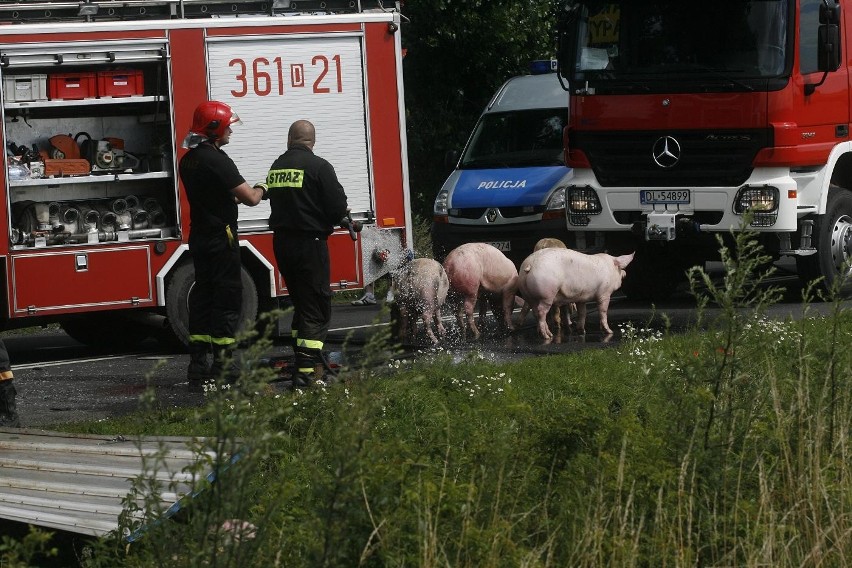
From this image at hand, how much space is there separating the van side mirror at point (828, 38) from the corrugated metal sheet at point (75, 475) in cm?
829

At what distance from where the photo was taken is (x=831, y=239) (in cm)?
1392

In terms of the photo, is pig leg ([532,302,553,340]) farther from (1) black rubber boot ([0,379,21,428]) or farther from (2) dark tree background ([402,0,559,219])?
(2) dark tree background ([402,0,559,219])

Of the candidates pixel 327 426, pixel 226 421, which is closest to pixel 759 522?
pixel 226 421

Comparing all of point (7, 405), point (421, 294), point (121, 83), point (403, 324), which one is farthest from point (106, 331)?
point (7, 405)

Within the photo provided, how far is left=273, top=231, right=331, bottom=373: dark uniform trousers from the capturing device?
10.2 meters

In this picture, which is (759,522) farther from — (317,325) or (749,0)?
(749,0)

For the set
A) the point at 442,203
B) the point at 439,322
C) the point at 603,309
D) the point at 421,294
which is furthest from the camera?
the point at 442,203

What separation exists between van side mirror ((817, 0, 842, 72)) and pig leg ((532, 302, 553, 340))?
342cm

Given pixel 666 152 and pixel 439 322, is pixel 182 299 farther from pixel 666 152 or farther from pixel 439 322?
pixel 666 152

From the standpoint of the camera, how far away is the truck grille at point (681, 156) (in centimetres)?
1324

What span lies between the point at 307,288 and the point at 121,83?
117 inches

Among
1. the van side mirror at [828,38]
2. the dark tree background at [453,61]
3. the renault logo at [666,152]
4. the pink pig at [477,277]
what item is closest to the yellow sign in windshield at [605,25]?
the renault logo at [666,152]

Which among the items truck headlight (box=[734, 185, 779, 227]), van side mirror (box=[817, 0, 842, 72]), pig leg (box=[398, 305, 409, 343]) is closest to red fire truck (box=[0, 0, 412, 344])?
pig leg (box=[398, 305, 409, 343])

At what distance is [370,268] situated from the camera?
1274cm
